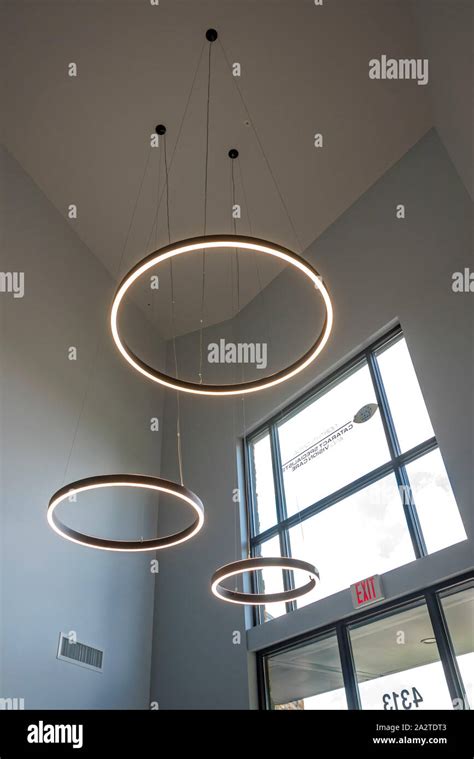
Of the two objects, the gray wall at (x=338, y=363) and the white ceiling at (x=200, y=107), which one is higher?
the white ceiling at (x=200, y=107)

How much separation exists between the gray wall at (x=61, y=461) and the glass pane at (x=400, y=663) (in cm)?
333

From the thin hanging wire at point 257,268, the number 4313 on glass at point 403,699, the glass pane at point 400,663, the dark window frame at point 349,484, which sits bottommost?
the number 4313 on glass at point 403,699

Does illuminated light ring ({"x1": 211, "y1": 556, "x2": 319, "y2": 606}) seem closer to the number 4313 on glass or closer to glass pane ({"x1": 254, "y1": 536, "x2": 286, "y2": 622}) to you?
glass pane ({"x1": 254, "y1": 536, "x2": 286, "y2": 622})

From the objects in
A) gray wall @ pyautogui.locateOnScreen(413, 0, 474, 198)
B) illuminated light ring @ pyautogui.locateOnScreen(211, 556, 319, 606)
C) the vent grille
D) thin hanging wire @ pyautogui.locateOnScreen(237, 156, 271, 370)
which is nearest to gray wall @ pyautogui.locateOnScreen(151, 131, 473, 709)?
thin hanging wire @ pyautogui.locateOnScreen(237, 156, 271, 370)

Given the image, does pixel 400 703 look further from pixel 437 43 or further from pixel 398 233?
pixel 437 43

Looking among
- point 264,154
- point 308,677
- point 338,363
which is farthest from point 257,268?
point 308,677

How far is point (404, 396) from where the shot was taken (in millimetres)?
7488

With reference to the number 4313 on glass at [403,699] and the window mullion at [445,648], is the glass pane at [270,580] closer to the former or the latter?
the number 4313 on glass at [403,699]

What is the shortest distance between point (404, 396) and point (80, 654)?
504cm

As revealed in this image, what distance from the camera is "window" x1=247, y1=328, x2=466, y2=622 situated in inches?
267

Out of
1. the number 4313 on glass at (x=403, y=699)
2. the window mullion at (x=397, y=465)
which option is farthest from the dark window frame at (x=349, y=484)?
the number 4313 on glass at (x=403, y=699)

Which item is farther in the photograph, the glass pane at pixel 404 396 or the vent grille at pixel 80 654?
the vent grille at pixel 80 654

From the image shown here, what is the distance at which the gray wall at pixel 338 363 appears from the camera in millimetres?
6707
